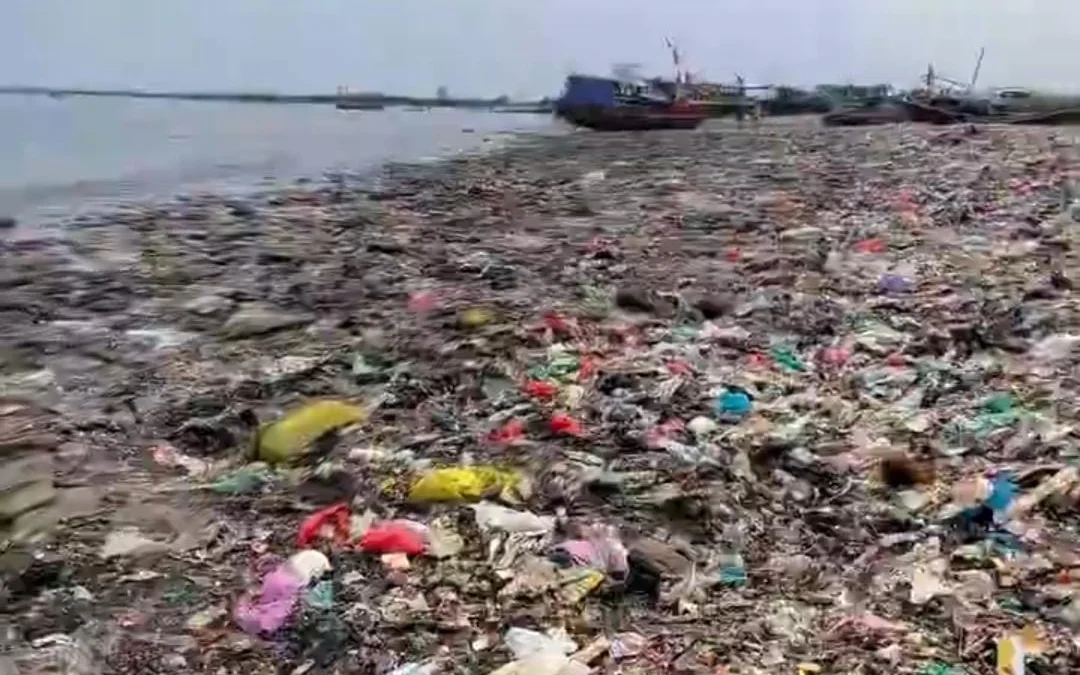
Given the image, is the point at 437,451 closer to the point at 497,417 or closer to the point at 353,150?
the point at 497,417

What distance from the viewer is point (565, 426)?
14.3ft

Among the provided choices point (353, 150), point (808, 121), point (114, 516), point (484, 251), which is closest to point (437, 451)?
point (114, 516)

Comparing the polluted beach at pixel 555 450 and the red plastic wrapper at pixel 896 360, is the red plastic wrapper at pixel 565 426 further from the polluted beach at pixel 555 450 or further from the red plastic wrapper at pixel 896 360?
the red plastic wrapper at pixel 896 360

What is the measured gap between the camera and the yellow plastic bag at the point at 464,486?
3.64m

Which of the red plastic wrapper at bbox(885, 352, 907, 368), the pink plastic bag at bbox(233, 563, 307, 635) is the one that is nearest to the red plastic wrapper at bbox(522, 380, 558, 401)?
the red plastic wrapper at bbox(885, 352, 907, 368)

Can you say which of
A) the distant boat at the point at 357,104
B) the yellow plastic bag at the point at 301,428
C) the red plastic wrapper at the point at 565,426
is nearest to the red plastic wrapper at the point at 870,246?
the red plastic wrapper at the point at 565,426

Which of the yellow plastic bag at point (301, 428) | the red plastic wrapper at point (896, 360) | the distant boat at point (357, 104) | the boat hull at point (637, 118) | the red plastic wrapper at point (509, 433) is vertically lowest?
the distant boat at point (357, 104)

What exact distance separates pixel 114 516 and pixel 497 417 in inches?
62.5

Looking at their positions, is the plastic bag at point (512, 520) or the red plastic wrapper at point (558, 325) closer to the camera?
the plastic bag at point (512, 520)

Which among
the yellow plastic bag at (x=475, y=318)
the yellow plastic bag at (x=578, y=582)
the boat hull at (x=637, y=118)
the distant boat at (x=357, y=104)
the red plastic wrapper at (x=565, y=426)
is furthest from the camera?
the distant boat at (x=357, y=104)

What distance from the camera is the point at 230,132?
4056 cm

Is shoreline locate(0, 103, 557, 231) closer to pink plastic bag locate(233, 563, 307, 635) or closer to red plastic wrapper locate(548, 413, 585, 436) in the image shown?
red plastic wrapper locate(548, 413, 585, 436)

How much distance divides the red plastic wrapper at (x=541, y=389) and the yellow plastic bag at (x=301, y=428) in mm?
764

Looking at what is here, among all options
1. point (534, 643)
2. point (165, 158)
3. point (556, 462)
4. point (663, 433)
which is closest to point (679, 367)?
point (663, 433)
